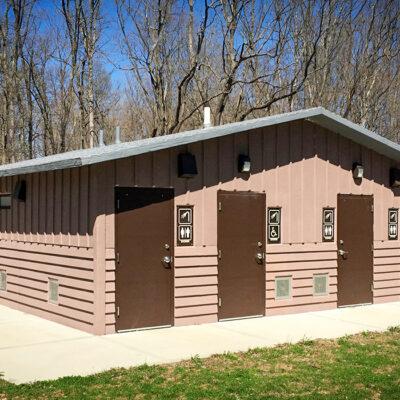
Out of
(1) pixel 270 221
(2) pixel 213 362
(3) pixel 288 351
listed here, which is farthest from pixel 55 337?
(1) pixel 270 221

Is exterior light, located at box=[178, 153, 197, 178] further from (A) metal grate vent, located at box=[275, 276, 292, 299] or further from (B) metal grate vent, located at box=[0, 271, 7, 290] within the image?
(B) metal grate vent, located at box=[0, 271, 7, 290]

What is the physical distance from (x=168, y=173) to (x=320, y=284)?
3647 mm

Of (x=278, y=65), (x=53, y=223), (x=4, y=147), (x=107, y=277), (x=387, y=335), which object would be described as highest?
(x=278, y=65)

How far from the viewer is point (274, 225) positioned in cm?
Answer: 1058

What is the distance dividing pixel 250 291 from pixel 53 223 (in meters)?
3.24

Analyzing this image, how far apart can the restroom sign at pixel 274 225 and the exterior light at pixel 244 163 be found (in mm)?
917

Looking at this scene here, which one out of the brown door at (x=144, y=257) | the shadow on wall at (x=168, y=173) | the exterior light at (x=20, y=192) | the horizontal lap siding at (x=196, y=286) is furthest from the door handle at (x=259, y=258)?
the exterior light at (x=20, y=192)

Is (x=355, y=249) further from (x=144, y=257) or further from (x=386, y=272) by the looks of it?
(x=144, y=257)

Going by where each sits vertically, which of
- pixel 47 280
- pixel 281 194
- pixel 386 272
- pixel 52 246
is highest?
pixel 281 194

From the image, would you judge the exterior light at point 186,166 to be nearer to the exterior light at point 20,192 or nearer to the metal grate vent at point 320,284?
the exterior light at point 20,192

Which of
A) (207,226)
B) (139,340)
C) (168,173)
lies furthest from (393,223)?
(139,340)

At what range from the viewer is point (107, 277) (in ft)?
28.3

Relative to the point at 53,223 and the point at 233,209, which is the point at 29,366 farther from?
the point at 233,209

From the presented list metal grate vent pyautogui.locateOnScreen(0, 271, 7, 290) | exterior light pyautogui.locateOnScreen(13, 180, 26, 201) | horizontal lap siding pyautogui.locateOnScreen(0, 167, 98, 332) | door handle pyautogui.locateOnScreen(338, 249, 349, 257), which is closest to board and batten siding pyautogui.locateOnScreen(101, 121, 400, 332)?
door handle pyautogui.locateOnScreen(338, 249, 349, 257)
